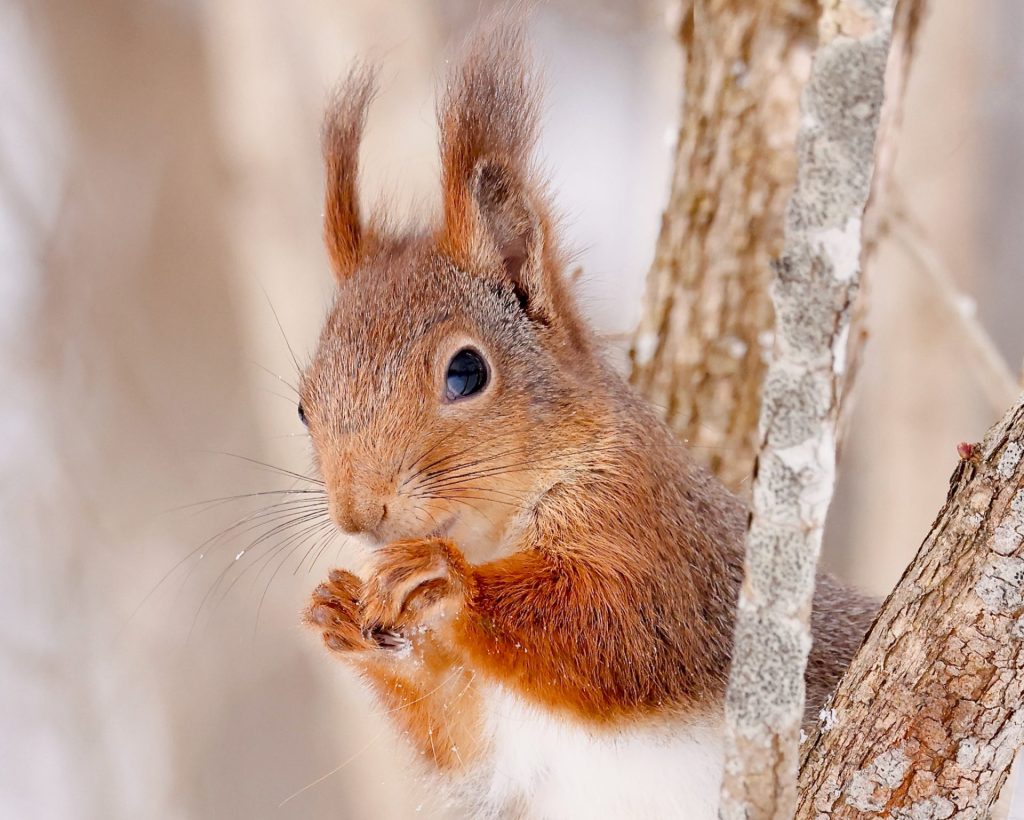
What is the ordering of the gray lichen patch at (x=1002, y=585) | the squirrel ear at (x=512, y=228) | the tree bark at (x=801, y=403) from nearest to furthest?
the tree bark at (x=801, y=403) → the gray lichen patch at (x=1002, y=585) → the squirrel ear at (x=512, y=228)

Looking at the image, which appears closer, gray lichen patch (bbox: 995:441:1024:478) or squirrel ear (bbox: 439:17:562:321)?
gray lichen patch (bbox: 995:441:1024:478)

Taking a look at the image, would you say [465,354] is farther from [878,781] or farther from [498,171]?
[878,781]

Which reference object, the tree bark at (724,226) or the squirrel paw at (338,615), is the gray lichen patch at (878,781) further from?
the tree bark at (724,226)

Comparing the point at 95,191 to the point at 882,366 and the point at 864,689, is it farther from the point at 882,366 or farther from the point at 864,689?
the point at 882,366

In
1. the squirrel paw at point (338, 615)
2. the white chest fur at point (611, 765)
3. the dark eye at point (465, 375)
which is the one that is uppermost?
the dark eye at point (465, 375)

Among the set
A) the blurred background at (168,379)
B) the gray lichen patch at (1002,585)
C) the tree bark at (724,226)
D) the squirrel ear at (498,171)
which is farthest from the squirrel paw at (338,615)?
the blurred background at (168,379)

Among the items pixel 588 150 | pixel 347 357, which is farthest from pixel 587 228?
pixel 347 357

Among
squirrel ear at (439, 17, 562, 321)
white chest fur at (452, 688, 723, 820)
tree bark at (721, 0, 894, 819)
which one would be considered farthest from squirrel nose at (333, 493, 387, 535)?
tree bark at (721, 0, 894, 819)

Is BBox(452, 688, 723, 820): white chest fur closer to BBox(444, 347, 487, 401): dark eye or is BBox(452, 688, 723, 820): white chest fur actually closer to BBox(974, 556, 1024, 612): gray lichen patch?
BBox(444, 347, 487, 401): dark eye
